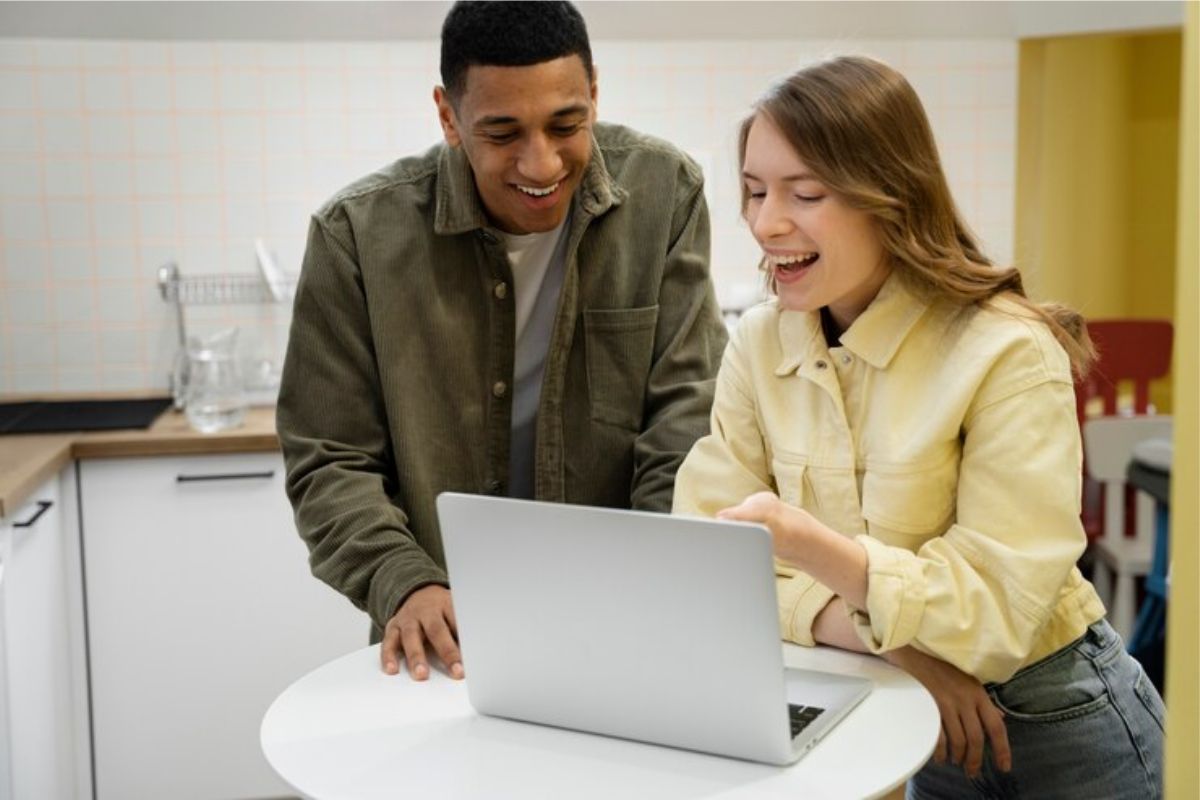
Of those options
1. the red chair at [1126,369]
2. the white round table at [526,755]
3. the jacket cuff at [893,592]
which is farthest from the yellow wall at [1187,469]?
the red chair at [1126,369]

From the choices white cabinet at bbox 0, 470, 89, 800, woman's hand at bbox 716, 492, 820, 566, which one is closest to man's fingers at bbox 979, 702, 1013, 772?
woman's hand at bbox 716, 492, 820, 566

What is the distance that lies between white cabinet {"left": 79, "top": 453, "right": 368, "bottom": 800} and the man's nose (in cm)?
167

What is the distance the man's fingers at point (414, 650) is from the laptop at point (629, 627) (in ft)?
0.43

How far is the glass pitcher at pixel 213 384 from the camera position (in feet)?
A: 10.7

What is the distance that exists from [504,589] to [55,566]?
2.01 meters

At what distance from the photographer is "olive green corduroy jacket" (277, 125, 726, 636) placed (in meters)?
1.86

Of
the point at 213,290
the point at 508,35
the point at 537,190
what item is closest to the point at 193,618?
the point at 213,290

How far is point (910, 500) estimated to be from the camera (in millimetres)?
1421

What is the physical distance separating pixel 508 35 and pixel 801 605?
0.68 meters

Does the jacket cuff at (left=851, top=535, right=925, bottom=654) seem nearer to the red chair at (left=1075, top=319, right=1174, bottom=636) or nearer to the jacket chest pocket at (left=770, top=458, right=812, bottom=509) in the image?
the jacket chest pocket at (left=770, top=458, right=812, bottom=509)

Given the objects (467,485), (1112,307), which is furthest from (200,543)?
(1112,307)

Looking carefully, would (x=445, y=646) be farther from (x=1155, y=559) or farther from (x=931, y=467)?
(x=1155, y=559)

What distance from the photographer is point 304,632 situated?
3.30 meters

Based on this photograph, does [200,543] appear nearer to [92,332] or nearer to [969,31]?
[92,332]
